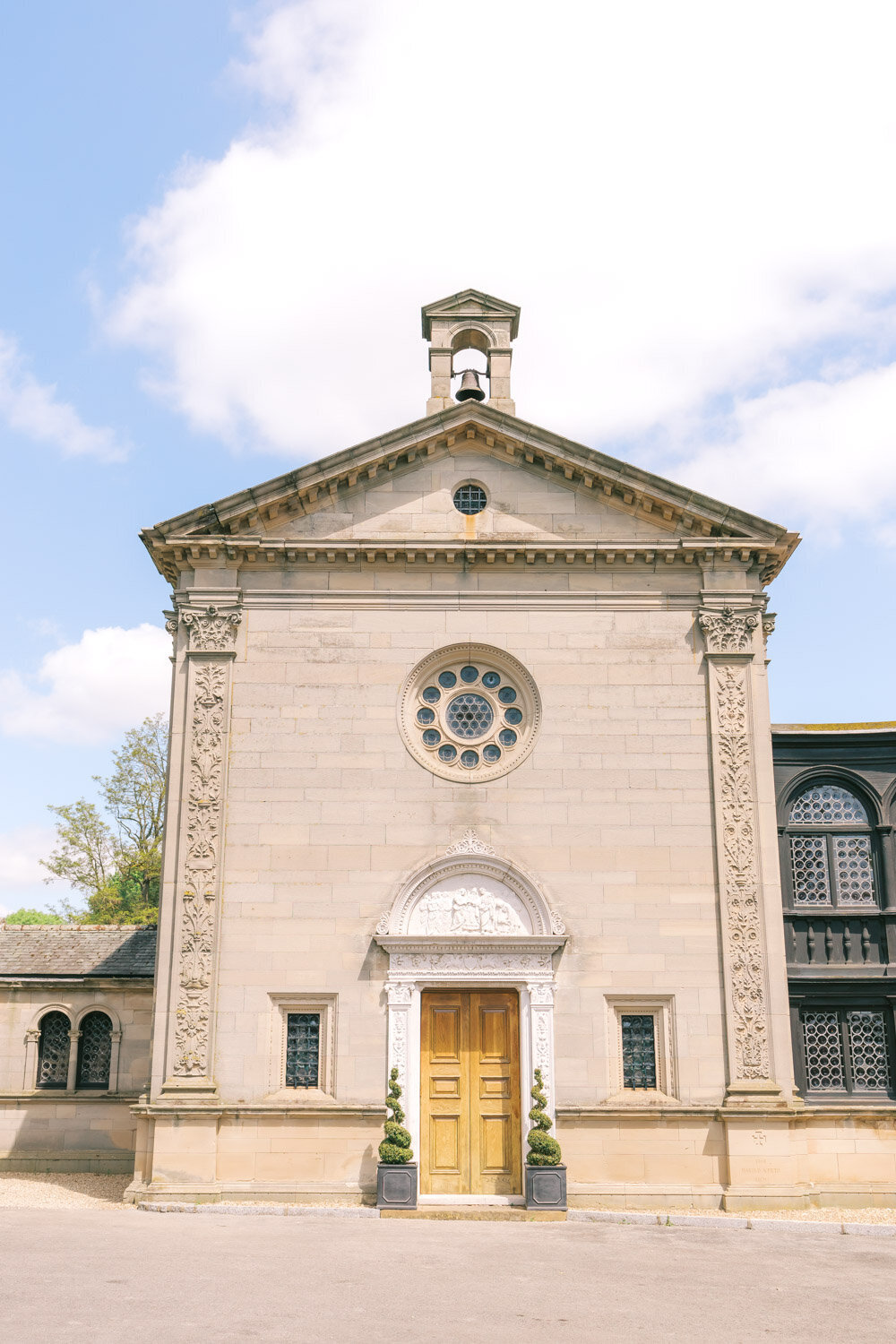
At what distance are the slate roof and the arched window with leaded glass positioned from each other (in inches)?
495

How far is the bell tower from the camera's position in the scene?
21.8 m

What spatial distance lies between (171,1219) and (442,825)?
688 cm

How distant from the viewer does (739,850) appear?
1878 cm

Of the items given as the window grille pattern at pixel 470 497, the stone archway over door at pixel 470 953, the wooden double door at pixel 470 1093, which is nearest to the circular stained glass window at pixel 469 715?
the stone archway over door at pixel 470 953

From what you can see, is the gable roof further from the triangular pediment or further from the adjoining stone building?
the triangular pediment

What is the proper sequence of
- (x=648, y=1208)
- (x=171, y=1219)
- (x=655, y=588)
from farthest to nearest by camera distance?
1. (x=655, y=588)
2. (x=648, y=1208)
3. (x=171, y=1219)

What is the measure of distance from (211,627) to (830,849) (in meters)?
11.3

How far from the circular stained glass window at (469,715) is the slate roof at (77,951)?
855 centimetres

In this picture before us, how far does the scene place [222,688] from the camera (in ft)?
63.8

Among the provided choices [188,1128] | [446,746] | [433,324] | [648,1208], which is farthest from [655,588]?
[188,1128]

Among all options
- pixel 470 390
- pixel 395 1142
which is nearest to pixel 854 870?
pixel 395 1142

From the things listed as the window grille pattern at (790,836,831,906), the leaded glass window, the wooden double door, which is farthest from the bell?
the leaded glass window

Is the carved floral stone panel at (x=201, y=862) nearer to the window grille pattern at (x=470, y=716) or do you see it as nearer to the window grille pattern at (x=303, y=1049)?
the window grille pattern at (x=303, y=1049)

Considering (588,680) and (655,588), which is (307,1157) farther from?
(655,588)
